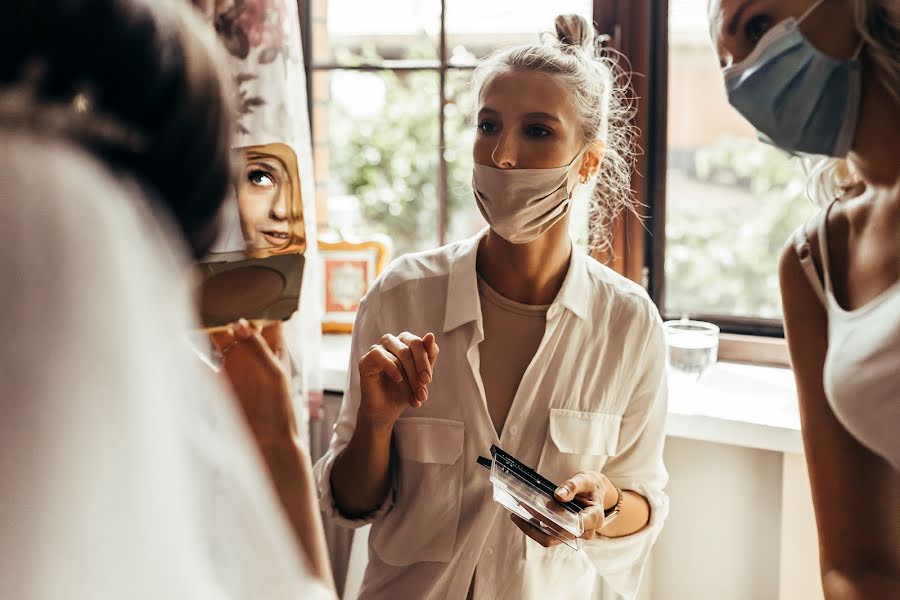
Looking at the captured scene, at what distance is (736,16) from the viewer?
3.65ft

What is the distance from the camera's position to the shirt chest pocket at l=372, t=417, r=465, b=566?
4.18ft

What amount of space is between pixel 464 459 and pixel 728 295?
69.1 inches

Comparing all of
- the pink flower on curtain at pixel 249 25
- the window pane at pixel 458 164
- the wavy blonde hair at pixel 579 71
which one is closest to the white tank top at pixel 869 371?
the wavy blonde hair at pixel 579 71

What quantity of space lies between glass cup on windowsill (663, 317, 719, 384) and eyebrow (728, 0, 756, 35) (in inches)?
30.9

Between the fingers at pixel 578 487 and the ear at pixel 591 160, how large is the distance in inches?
20.0

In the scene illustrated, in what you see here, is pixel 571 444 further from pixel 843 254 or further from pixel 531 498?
pixel 843 254

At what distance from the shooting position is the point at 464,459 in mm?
1284

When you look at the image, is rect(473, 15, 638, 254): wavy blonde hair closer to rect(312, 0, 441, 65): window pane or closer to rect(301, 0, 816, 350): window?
rect(301, 0, 816, 350): window

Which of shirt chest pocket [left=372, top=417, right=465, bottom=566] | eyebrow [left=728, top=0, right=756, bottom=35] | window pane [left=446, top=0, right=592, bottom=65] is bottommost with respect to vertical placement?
shirt chest pocket [left=372, top=417, right=465, bottom=566]

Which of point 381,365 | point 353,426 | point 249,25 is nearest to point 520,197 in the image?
point 381,365

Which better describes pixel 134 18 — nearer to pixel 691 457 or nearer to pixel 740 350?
pixel 691 457

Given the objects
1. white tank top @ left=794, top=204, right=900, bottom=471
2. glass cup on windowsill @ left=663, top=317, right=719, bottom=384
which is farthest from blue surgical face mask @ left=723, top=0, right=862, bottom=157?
glass cup on windowsill @ left=663, top=317, right=719, bottom=384

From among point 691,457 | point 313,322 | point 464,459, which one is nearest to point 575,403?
point 464,459

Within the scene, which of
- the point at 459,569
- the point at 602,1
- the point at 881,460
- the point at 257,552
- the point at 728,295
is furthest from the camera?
the point at 728,295
